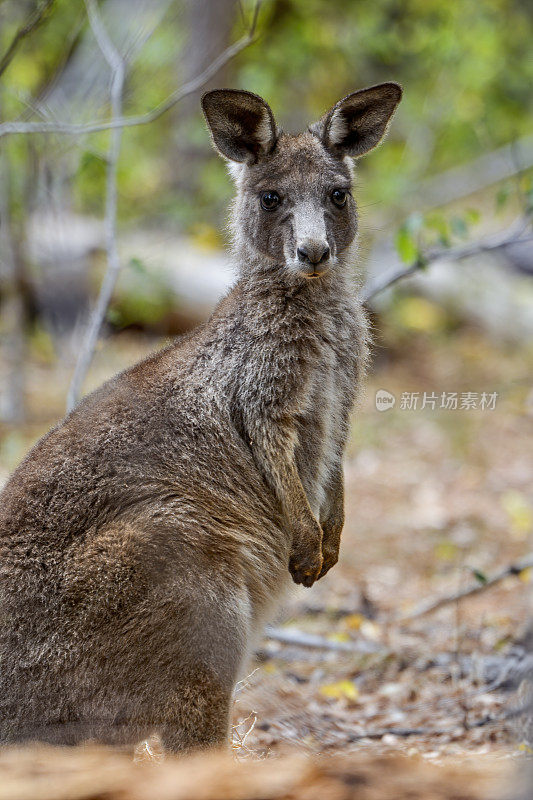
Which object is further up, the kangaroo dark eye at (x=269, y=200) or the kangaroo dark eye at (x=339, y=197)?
the kangaroo dark eye at (x=339, y=197)

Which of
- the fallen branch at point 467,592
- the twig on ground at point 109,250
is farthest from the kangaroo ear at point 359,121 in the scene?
the fallen branch at point 467,592

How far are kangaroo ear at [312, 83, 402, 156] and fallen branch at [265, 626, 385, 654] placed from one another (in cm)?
313

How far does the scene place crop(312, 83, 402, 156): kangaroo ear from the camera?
170 inches

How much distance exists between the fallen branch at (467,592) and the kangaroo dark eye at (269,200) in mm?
2591

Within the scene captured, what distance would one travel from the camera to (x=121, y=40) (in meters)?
6.98

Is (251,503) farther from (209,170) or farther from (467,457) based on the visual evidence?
(209,170)

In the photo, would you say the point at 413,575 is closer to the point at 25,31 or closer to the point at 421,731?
the point at 421,731

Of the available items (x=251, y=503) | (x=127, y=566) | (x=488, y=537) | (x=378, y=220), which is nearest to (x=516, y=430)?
(x=488, y=537)

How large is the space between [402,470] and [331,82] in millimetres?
8041

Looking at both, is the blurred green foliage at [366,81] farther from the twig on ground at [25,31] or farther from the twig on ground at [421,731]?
the twig on ground at [421,731]

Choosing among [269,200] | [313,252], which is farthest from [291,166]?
[313,252]

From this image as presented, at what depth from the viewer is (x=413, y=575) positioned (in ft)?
24.7

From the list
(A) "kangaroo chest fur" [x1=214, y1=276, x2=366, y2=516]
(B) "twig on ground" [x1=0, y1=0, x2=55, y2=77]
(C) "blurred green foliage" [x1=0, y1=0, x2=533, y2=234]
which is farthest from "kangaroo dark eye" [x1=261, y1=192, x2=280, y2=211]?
(C) "blurred green foliage" [x1=0, y1=0, x2=533, y2=234]

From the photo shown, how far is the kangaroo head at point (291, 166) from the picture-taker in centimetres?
416
